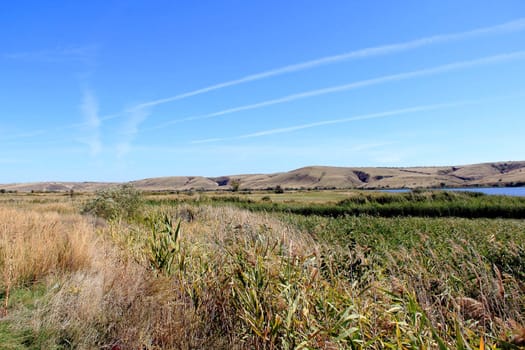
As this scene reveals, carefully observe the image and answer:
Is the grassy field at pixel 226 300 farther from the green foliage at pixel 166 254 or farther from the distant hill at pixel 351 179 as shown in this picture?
the distant hill at pixel 351 179

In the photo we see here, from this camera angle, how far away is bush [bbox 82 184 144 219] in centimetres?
1758

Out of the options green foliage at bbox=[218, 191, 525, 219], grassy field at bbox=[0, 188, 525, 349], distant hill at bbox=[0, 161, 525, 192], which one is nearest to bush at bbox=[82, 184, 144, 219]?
grassy field at bbox=[0, 188, 525, 349]

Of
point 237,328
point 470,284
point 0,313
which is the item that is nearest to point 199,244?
point 237,328

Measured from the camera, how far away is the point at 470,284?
6.09 meters

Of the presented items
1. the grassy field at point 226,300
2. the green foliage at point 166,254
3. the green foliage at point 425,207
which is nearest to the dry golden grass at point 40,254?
the grassy field at point 226,300

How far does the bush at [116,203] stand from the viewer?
17.6 metres

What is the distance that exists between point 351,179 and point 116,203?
15820 cm

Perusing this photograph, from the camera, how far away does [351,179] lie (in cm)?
16825

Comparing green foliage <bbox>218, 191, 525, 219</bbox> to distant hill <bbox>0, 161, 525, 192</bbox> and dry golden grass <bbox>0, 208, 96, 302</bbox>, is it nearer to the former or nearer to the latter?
dry golden grass <bbox>0, 208, 96, 302</bbox>

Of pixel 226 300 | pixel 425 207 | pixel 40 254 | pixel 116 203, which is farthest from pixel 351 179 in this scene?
pixel 226 300

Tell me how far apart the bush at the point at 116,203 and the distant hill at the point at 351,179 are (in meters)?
127

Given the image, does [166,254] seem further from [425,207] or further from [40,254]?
[425,207]

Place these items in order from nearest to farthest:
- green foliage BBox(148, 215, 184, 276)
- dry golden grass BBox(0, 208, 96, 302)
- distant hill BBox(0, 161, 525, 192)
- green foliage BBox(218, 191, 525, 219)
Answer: dry golden grass BBox(0, 208, 96, 302) < green foliage BBox(148, 215, 184, 276) < green foliage BBox(218, 191, 525, 219) < distant hill BBox(0, 161, 525, 192)

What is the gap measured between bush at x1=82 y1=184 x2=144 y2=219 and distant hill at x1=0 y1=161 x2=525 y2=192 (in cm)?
12713
